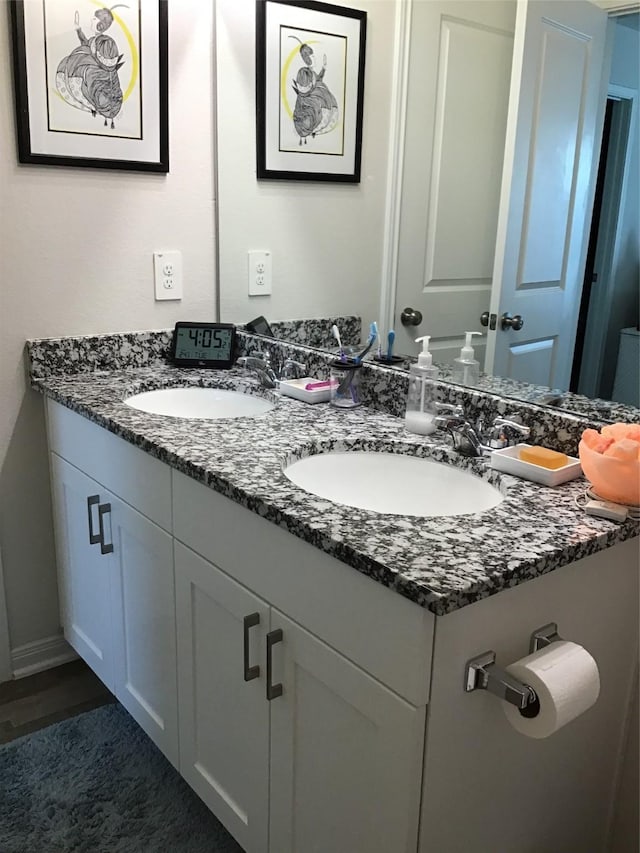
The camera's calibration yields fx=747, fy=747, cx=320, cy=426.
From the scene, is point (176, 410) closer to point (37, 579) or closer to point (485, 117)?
point (37, 579)

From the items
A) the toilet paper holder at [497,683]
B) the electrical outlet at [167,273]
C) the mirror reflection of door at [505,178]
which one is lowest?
the toilet paper holder at [497,683]

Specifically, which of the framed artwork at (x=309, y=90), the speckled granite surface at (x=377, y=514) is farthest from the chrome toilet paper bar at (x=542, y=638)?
the framed artwork at (x=309, y=90)

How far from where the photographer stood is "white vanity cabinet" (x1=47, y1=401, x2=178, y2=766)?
1.50 m

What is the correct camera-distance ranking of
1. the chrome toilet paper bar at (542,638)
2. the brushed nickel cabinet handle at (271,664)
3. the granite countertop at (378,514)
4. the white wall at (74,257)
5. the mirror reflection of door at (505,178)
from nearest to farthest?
the granite countertop at (378,514)
the chrome toilet paper bar at (542,638)
the brushed nickel cabinet handle at (271,664)
the mirror reflection of door at (505,178)
the white wall at (74,257)

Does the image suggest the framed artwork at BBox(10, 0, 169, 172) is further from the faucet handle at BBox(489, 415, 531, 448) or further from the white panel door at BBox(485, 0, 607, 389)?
the faucet handle at BBox(489, 415, 531, 448)

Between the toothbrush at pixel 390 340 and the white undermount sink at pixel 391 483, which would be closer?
the white undermount sink at pixel 391 483

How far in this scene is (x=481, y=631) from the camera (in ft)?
3.13

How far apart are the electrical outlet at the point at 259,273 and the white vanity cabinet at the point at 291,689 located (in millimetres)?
887

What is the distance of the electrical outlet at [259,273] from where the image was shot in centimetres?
208

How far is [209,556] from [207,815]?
70cm

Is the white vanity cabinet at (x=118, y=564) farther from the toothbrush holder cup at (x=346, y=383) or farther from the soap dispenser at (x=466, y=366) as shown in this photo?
the soap dispenser at (x=466, y=366)

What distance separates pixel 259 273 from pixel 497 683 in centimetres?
144

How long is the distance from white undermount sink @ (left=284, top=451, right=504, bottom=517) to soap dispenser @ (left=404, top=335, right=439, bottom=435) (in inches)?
4.2

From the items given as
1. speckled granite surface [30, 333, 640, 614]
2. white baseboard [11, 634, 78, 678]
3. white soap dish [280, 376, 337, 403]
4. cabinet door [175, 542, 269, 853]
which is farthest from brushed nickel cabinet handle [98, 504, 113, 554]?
white baseboard [11, 634, 78, 678]
